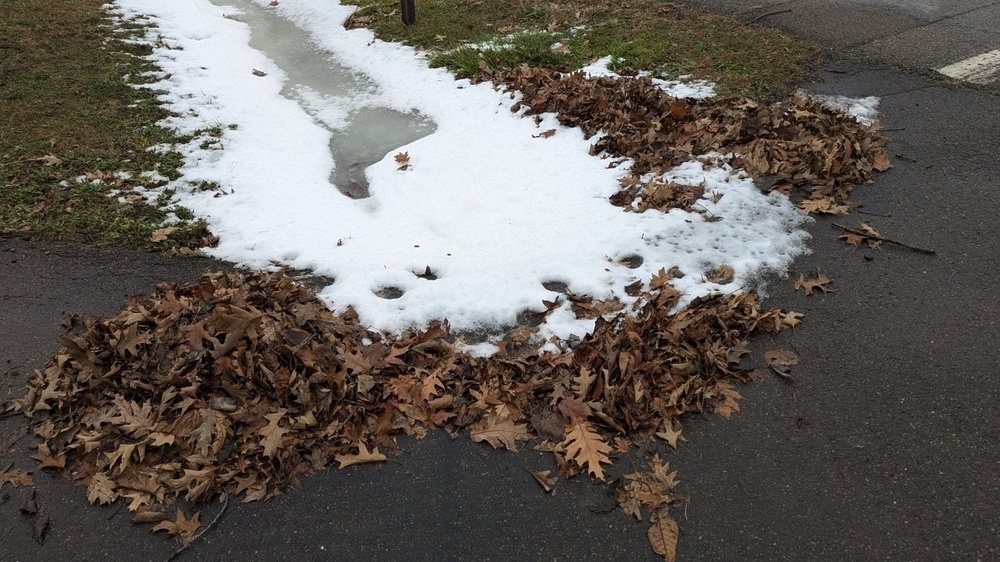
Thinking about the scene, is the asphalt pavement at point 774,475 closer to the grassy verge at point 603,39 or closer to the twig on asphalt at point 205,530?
the twig on asphalt at point 205,530

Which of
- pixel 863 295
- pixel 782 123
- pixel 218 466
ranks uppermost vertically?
pixel 782 123

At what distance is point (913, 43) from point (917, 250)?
4.27 metres

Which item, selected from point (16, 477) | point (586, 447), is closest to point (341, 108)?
point (16, 477)

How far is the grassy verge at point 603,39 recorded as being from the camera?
696cm

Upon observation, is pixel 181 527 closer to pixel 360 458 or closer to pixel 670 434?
pixel 360 458

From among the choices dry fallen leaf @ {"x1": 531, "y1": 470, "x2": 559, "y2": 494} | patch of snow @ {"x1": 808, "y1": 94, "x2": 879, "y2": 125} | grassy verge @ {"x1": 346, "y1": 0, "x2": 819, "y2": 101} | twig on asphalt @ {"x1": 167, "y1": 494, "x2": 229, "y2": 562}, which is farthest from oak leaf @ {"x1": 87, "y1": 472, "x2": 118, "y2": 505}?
patch of snow @ {"x1": 808, "y1": 94, "x2": 879, "y2": 125}

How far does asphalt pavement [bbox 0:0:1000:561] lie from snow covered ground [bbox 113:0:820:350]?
82cm

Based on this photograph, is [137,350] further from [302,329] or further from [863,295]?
[863,295]

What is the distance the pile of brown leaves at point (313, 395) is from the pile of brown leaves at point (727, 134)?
5.84ft

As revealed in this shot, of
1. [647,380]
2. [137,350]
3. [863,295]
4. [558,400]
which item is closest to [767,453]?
[647,380]

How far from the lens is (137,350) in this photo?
351cm

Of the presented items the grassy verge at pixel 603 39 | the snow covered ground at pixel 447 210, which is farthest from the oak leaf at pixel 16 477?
the grassy verge at pixel 603 39

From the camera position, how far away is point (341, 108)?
748 cm

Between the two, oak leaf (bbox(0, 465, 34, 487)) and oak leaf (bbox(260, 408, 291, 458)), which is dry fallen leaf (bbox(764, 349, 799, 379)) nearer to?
oak leaf (bbox(260, 408, 291, 458))
